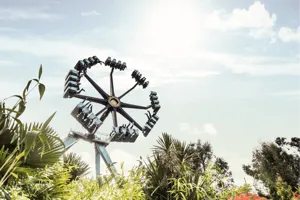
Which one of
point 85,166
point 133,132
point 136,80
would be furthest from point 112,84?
point 85,166

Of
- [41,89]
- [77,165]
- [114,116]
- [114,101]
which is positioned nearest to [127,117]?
[114,116]

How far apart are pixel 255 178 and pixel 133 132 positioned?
1907 centimetres

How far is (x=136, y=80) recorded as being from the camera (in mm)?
28609

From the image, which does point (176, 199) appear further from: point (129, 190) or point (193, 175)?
point (129, 190)

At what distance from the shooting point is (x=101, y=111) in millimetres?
24297

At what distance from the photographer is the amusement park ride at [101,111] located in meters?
22.0

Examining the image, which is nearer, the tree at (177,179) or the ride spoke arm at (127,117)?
the tree at (177,179)

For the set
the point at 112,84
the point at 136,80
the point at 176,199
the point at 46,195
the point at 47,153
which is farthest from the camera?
the point at 136,80

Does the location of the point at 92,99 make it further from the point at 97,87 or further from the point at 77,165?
the point at 77,165

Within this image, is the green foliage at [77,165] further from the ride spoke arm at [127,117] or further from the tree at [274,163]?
the tree at [274,163]

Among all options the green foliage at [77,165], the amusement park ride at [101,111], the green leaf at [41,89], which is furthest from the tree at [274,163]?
the green leaf at [41,89]

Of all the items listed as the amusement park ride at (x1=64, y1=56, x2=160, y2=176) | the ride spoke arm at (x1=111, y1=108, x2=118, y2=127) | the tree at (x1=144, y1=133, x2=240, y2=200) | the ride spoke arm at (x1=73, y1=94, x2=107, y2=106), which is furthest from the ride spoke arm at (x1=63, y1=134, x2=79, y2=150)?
the tree at (x1=144, y1=133, x2=240, y2=200)

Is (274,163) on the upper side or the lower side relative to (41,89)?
upper

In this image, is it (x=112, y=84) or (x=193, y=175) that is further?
(x=112, y=84)
